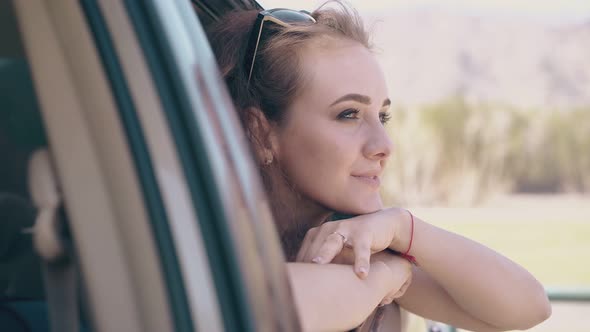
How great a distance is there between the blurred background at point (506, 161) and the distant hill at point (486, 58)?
0.13 m

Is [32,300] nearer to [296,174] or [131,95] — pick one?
[131,95]

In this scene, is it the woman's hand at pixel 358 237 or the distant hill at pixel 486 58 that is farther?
the distant hill at pixel 486 58

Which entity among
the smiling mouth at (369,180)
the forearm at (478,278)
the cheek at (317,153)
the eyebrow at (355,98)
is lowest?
the forearm at (478,278)

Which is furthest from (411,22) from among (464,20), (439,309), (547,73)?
(439,309)

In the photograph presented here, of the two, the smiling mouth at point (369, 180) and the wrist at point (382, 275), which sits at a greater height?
the smiling mouth at point (369, 180)

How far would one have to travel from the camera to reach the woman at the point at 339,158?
6.69 ft

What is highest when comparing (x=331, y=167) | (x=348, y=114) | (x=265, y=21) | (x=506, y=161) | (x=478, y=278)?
(x=265, y=21)

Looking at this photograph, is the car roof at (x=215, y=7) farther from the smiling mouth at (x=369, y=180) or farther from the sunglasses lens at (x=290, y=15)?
the smiling mouth at (x=369, y=180)

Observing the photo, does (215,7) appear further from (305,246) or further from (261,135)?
(305,246)

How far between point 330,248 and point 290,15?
84cm

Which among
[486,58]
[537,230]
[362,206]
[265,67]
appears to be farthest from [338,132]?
[486,58]

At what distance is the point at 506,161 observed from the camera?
2283 centimetres

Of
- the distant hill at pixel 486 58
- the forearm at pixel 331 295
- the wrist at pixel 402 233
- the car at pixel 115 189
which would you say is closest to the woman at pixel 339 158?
the wrist at pixel 402 233

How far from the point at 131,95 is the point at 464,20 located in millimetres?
54869
